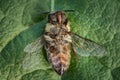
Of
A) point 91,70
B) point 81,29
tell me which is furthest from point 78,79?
point 81,29

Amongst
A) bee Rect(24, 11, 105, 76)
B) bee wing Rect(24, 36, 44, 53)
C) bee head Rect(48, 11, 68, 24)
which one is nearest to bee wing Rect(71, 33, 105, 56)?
bee Rect(24, 11, 105, 76)

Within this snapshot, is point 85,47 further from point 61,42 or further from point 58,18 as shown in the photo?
point 58,18

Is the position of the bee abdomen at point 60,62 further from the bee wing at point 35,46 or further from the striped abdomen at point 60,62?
the bee wing at point 35,46

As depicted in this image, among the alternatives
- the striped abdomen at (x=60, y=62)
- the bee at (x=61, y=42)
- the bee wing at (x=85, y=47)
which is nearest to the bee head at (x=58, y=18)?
the bee at (x=61, y=42)

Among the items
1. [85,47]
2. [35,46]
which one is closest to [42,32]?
[35,46]

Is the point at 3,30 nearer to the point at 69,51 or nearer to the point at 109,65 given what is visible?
the point at 69,51

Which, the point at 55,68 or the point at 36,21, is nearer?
the point at 55,68

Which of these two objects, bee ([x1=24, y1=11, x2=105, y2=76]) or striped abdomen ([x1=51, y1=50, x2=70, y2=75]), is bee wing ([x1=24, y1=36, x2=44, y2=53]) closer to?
bee ([x1=24, y1=11, x2=105, y2=76])
